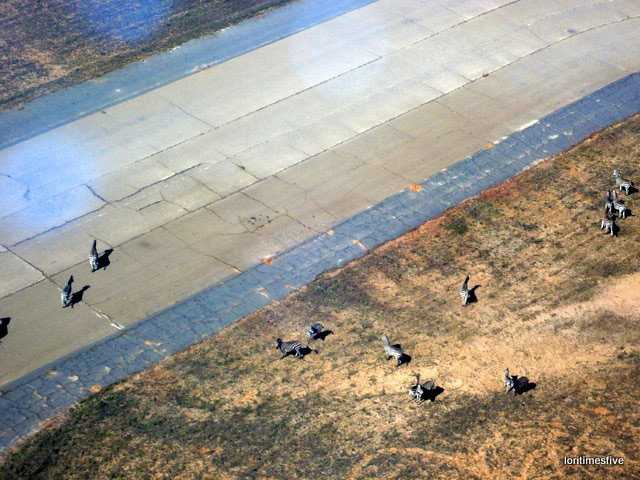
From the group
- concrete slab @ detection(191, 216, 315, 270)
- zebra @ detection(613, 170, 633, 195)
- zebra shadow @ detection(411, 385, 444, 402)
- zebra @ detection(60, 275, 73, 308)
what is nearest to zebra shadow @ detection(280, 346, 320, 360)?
zebra shadow @ detection(411, 385, 444, 402)

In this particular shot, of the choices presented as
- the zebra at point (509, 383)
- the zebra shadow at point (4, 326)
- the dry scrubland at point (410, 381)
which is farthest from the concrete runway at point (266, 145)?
the zebra at point (509, 383)

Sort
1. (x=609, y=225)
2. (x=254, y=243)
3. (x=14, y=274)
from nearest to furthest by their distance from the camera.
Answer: (x=14, y=274)
(x=609, y=225)
(x=254, y=243)

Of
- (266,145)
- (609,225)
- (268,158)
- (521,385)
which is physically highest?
(266,145)

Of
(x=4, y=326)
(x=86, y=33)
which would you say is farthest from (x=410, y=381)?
(x=86, y=33)

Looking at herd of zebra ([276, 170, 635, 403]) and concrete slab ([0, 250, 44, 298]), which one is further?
concrete slab ([0, 250, 44, 298])

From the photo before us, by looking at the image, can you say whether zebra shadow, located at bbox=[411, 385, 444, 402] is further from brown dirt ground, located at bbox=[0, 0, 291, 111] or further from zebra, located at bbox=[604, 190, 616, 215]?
brown dirt ground, located at bbox=[0, 0, 291, 111]

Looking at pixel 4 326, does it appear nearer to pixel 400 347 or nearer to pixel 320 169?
pixel 400 347
